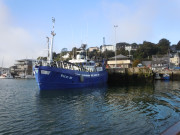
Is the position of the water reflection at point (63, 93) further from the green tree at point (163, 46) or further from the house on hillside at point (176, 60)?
the green tree at point (163, 46)

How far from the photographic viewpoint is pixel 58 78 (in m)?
25.9

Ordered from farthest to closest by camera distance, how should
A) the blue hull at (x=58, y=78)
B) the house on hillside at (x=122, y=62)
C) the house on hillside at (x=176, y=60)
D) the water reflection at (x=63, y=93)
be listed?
the house on hillside at (x=176, y=60) < the house on hillside at (x=122, y=62) < the blue hull at (x=58, y=78) < the water reflection at (x=63, y=93)

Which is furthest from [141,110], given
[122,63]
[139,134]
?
[122,63]

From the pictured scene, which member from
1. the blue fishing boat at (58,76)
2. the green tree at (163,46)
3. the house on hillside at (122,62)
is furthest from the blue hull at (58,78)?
the green tree at (163,46)

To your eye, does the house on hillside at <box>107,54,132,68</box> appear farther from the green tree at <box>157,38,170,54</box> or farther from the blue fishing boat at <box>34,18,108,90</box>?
the green tree at <box>157,38,170,54</box>

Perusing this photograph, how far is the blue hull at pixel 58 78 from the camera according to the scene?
80.8 ft

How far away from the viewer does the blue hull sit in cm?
2462

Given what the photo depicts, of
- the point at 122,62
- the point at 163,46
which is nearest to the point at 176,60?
the point at 163,46

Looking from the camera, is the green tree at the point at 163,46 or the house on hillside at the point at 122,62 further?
the green tree at the point at 163,46

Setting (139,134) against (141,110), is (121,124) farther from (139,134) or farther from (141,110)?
(141,110)

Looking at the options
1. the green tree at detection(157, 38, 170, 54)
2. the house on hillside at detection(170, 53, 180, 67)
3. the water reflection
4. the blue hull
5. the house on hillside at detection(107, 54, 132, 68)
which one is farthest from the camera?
the green tree at detection(157, 38, 170, 54)

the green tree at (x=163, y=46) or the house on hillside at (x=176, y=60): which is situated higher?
the green tree at (x=163, y=46)

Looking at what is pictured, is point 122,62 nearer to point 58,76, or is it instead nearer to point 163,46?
point 58,76

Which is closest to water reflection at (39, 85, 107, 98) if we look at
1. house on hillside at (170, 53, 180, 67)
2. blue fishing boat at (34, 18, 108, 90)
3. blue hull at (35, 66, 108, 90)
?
blue hull at (35, 66, 108, 90)
